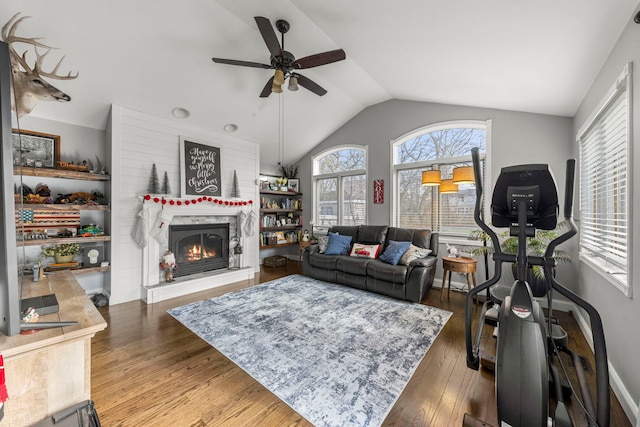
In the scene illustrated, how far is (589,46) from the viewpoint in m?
1.94

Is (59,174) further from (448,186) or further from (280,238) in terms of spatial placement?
(448,186)

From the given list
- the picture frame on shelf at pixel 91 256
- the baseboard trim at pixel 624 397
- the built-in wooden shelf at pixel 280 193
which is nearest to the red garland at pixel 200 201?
the built-in wooden shelf at pixel 280 193

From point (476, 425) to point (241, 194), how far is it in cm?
449

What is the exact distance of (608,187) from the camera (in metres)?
2.21

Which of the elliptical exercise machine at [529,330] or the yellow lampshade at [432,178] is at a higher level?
the yellow lampshade at [432,178]

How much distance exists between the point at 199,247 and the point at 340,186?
3.06 metres

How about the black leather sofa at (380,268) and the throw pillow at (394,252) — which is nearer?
the black leather sofa at (380,268)

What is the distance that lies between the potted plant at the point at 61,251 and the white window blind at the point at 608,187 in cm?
543

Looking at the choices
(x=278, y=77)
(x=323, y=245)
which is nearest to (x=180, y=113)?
(x=278, y=77)

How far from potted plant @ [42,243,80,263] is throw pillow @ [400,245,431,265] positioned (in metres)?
4.38

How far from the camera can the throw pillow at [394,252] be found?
12.6 feet

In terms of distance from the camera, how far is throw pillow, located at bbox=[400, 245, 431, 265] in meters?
3.73

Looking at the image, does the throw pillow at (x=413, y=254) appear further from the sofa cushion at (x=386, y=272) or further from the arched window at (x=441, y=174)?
the arched window at (x=441, y=174)

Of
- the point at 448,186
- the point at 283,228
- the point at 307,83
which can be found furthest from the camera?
the point at 283,228
